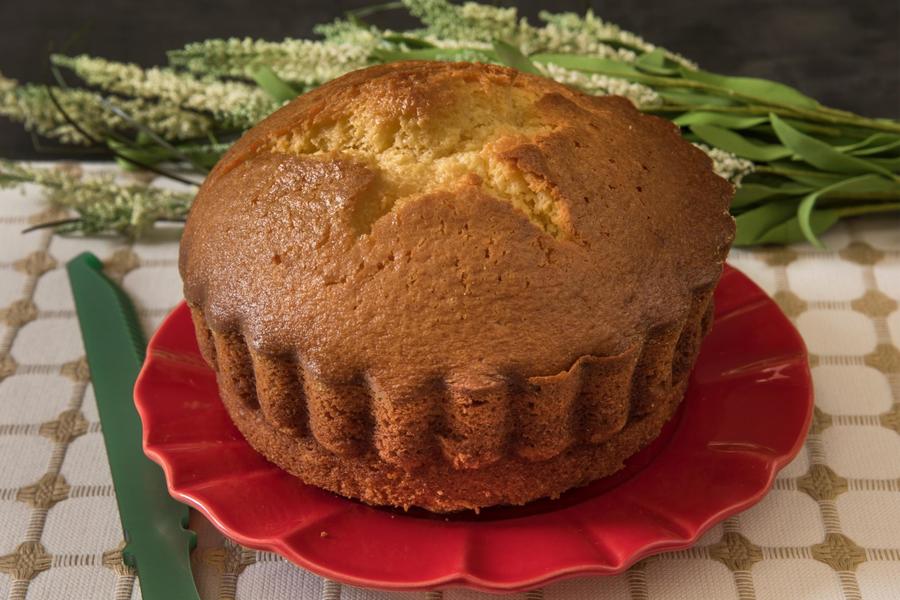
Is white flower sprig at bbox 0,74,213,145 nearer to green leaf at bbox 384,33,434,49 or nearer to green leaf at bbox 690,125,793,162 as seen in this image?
green leaf at bbox 384,33,434,49

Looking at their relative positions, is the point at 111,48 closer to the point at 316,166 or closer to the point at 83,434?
the point at 83,434

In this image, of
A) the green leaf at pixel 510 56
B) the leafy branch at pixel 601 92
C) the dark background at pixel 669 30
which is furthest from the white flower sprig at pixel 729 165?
the dark background at pixel 669 30

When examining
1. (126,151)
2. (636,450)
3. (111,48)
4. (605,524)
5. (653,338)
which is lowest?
(605,524)

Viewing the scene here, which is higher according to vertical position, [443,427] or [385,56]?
[385,56]

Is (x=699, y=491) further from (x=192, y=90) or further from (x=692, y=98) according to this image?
(x=192, y=90)

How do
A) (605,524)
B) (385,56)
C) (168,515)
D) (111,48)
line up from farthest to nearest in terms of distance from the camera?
(111,48) → (385,56) → (168,515) → (605,524)

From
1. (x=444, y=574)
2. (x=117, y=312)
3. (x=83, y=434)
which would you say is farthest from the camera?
(x=117, y=312)

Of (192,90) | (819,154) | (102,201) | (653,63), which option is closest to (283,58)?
(192,90)

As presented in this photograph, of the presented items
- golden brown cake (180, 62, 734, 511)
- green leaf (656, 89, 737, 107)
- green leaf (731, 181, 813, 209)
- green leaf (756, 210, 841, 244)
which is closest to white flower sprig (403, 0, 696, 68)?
green leaf (656, 89, 737, 107)

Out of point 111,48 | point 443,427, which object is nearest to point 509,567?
Answer: point 443,427
